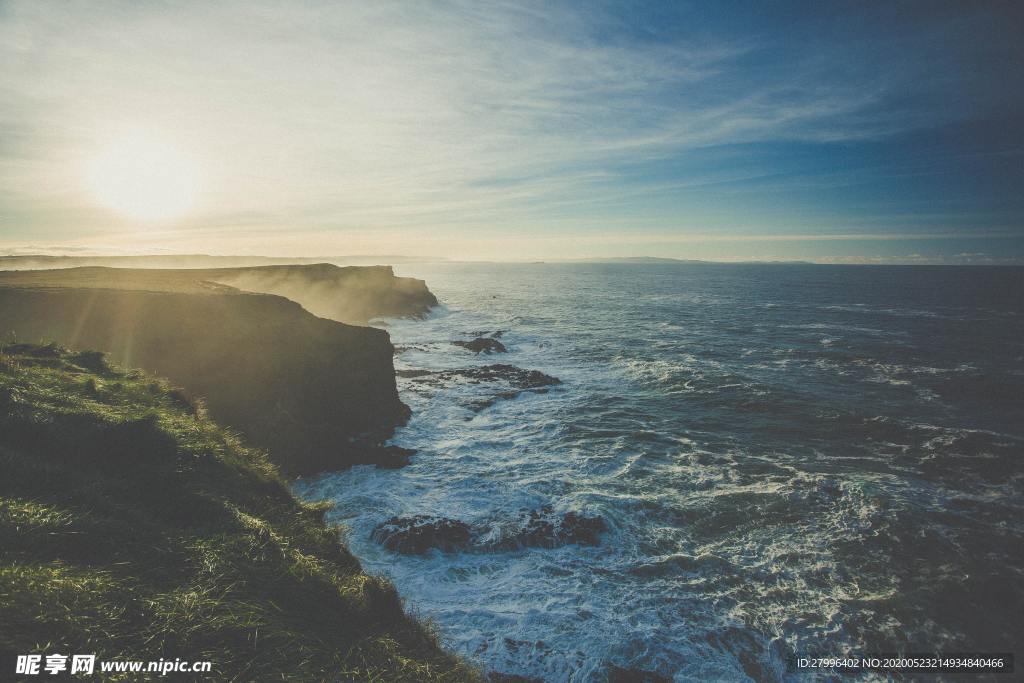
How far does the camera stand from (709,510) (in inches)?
622

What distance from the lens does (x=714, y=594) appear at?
1188cm

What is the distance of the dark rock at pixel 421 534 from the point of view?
13875 mm

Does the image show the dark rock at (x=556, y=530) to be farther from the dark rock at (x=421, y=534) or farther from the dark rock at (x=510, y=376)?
the dark rock at (x=510, y=376)

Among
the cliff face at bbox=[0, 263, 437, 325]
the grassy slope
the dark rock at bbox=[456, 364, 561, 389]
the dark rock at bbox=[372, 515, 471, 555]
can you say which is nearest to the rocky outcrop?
the dark rock at bbox=[372, 515, 471, 555]

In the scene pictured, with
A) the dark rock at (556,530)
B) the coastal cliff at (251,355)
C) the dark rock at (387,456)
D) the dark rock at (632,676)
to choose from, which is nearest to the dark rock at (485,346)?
the coastal cliff at (251,355)

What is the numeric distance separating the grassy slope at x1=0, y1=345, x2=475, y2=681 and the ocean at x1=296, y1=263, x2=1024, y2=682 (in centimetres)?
499

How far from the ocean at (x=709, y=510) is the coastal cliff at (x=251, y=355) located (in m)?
2.17

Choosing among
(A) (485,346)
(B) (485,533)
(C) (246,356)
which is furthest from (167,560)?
(A) (485,346)

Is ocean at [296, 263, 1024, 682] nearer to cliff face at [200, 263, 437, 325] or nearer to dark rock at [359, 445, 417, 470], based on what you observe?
dark rock at [359, 445, 417, 470]

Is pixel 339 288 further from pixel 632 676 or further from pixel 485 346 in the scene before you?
pixel 632 676

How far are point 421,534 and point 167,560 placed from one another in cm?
969

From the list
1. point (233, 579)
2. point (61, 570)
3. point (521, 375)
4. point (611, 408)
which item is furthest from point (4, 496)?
point (521, 375)

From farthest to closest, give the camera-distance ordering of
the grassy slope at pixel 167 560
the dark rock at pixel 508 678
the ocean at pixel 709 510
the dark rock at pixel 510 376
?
1. the dark rock at pixel 510 376
2. the ocean at pixel 709 510
3. the dark rock at pixel 508 678
4. the grassy slope at pixel 167 560

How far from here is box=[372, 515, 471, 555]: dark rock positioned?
1388cm
